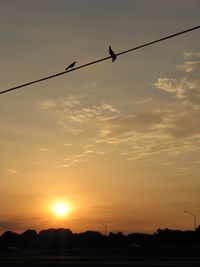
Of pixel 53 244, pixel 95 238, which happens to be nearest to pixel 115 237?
pixel 95 238

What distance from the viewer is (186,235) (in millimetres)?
170375

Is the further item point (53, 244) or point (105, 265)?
point (53, 244)

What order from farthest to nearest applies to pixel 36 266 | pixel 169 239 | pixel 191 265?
pixel 169 239
pixel 36 266
pixel 191 265

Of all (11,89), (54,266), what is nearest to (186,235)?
(54,266)

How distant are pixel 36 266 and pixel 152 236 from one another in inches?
4998

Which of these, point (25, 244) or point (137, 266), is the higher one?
point (25, 244)

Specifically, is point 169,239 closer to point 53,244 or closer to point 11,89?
point 53,244

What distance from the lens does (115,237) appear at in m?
195

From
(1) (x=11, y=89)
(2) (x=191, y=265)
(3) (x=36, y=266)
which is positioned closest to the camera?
(1) (x=11, y=89)

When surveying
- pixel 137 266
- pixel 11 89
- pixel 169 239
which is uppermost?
pixel 169 239

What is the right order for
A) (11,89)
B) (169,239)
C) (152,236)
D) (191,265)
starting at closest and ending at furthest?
(11,89) → (191,265) → (169,239) → (152,236)

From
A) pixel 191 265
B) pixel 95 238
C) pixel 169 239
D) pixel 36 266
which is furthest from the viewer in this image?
pixel 95 238

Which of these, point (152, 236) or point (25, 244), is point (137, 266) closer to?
point (152, 236)

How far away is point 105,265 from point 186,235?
384 ft
